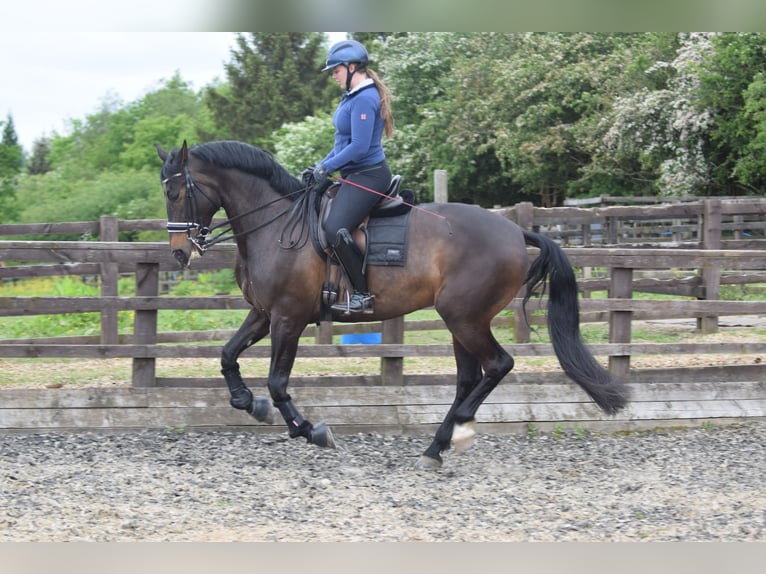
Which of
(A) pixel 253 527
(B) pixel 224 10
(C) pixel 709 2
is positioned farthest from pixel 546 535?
(B) pixel 224 10

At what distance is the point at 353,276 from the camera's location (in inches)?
243

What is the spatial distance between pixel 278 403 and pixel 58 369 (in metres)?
4.16

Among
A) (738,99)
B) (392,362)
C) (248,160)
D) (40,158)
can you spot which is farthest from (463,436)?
(40,158)

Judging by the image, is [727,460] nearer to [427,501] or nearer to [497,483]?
[497,483]

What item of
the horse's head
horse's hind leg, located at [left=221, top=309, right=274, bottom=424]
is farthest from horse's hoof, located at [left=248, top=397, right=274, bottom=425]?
the horse's head

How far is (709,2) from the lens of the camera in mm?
2805

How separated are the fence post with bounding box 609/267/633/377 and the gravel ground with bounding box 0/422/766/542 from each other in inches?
25.2

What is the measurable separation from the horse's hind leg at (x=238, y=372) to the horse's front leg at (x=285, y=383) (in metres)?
0.18

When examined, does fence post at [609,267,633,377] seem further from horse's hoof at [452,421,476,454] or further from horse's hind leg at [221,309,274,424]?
horse's hind leg at [221,309,274,424]

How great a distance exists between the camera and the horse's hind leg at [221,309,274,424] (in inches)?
246

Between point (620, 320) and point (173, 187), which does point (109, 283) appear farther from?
point (620, 320)

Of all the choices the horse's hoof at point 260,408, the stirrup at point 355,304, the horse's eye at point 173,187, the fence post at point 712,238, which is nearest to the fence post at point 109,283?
the horse's eye at point 173,187

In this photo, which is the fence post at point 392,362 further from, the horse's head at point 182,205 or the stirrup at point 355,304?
the horse's head at point 182,205

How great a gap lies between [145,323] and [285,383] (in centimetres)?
156
